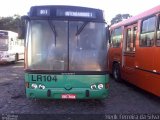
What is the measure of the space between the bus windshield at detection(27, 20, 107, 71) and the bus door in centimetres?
348

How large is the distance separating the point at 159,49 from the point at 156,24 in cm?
97

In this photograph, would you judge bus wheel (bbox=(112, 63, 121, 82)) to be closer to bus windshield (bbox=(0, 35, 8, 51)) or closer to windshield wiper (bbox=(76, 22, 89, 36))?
windshield wiper (bbox=(76, 22, 89, 36))

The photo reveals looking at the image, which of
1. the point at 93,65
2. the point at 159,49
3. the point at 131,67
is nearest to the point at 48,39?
the point at 93,65

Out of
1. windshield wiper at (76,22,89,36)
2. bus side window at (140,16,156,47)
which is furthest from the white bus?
windshield wiper at (76,22,89,36)

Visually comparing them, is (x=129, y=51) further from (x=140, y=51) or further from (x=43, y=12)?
(x=43, y=12)

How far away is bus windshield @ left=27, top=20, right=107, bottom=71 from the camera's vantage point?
8859 mm

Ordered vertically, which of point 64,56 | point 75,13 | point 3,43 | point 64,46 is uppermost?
point 75,13

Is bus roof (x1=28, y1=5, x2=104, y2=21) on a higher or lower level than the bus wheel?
higher

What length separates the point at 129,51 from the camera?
12.9 m

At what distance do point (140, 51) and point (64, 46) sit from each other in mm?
3427

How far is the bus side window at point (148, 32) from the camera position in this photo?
10326 millimetres

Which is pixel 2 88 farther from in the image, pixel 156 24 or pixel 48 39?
pixel 156 24

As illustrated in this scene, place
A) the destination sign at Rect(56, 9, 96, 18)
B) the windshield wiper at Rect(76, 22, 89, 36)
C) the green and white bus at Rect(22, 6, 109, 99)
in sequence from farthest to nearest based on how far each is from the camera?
the destination sign at Rect(56, 9, 96, 18), the windshield wiper at Rect(76, 22, 89, 36), the green and white bus at Rect(22, 6, 109, 99)

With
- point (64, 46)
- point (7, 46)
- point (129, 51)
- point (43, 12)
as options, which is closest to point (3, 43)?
point (7, 46)
